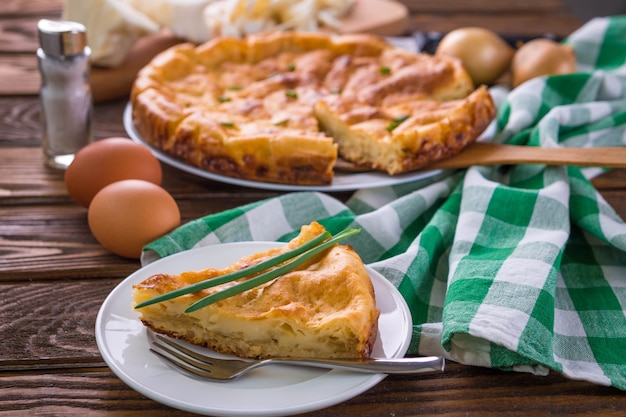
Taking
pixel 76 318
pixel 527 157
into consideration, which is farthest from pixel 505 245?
pixel 76 318

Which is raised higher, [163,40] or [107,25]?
[107,25]

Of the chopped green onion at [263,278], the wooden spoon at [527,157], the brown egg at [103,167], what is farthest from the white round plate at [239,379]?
the wooden spoon at [527,157]

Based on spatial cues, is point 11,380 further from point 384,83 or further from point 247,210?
point 384,83

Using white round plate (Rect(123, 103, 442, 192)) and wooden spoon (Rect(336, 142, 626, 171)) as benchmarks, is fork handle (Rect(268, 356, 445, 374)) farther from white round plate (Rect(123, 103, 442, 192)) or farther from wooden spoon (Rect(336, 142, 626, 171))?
wooden spoon (Rect(336, 142, 626, 171))

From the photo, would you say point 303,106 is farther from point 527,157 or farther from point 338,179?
point 527,157

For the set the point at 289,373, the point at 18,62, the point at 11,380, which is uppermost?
the point at 289,373

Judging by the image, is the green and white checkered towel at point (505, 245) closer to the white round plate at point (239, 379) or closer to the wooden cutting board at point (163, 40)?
the white round plate at point (239, 379)

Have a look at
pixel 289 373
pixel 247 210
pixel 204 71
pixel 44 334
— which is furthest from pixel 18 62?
pixel 289 373
